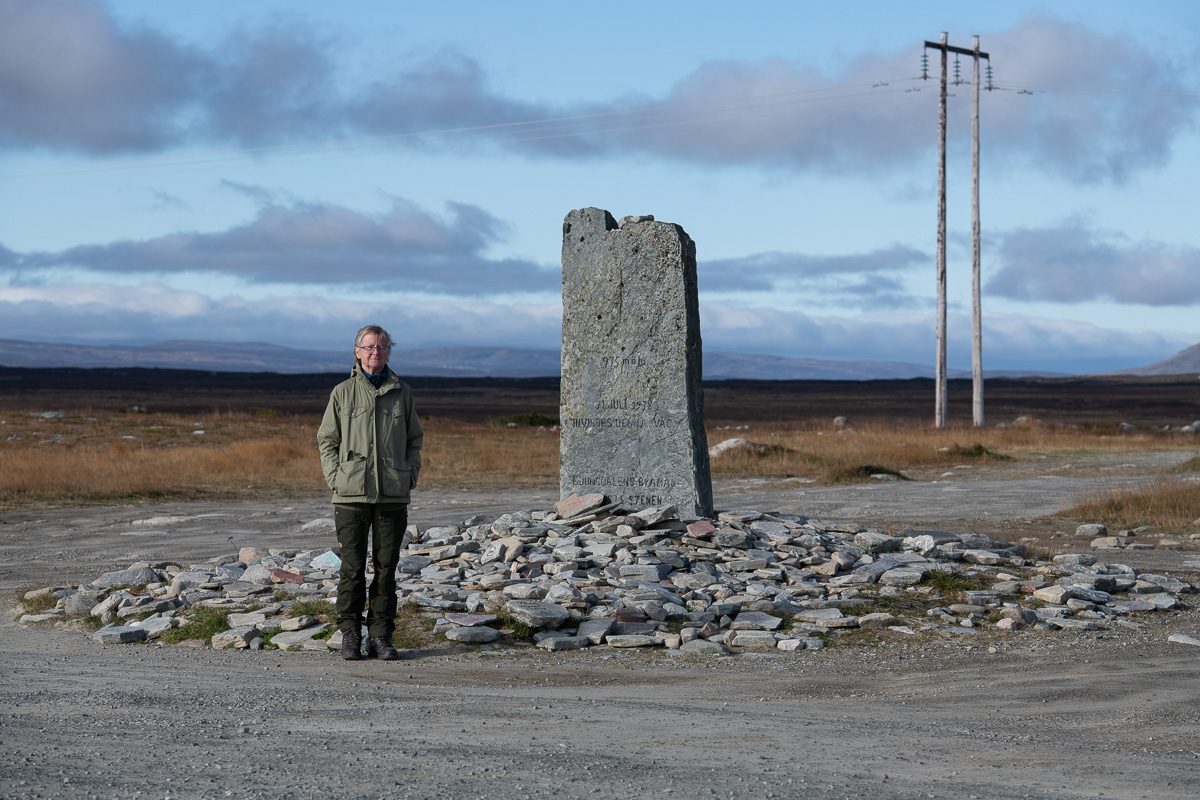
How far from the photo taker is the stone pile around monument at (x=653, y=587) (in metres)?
9.41

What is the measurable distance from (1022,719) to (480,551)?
623 centimetres

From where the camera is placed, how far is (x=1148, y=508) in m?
17.6

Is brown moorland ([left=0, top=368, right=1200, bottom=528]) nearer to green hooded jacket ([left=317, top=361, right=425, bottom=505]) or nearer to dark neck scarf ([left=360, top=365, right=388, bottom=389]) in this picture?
green hooded jacket ([left=317, top=361, right=425, bottom=505])

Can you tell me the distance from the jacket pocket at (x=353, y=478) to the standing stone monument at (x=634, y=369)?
15.9ft

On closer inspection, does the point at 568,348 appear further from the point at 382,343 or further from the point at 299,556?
the point at 382,343

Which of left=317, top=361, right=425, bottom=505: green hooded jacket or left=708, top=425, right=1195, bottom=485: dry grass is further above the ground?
left=317, top=361, right=425, bottom=505: green hooded jacket

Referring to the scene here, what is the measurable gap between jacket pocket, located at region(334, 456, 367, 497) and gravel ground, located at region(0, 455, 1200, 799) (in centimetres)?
127

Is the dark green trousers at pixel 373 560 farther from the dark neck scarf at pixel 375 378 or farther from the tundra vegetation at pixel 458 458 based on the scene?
the tundra vegetation at pixel 458 458

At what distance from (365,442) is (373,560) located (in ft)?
3.01

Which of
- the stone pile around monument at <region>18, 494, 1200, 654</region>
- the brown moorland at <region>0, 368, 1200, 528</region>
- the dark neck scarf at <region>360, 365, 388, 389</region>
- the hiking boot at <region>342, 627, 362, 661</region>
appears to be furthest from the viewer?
the brown moorland at <region>0, 368, 1200, 528</region>

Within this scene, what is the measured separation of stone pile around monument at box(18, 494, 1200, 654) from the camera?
30.9ft

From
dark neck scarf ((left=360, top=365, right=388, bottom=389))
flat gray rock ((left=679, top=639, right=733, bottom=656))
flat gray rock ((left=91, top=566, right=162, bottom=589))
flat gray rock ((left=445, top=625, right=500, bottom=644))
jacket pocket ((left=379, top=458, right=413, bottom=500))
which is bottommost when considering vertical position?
flat gray rock ((left=679, top=639, right=733, bottom=656))

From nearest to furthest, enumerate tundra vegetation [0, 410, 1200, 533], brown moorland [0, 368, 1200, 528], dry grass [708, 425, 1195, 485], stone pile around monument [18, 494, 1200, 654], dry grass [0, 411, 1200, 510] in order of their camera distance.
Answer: stone pile around monument [18, 494, 1200, 654] → tundra vegetation [0, 410, 1200, 533] → brown moorland [0, 368, 1200, 528] → dry grass [0, 411, 1200, 510] → dry grass [708, 425, 1195, 485]

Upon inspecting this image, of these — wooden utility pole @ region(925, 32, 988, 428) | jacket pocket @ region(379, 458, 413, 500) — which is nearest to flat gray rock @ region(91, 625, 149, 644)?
jacket pocket @ region(379, 458, 413, 500)
